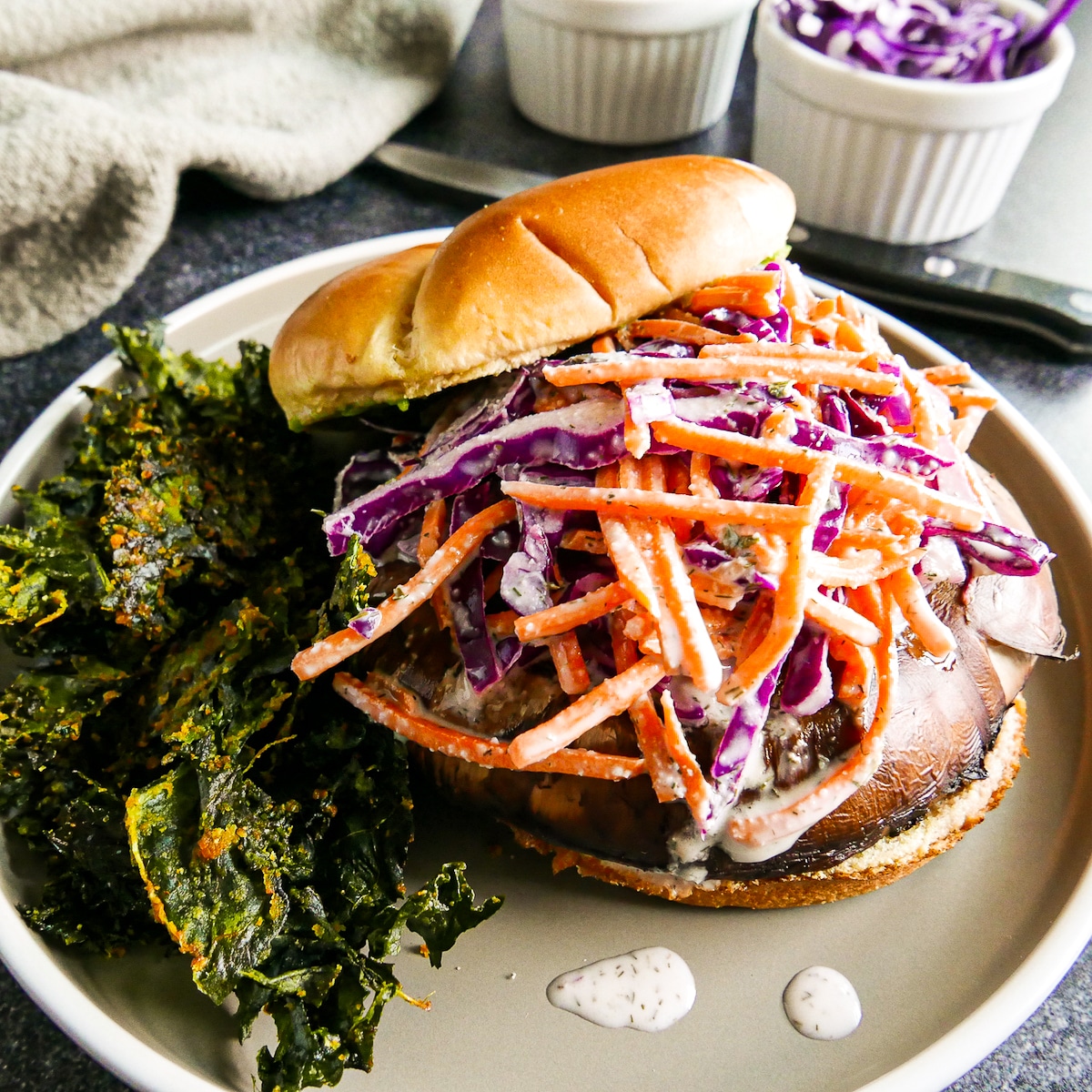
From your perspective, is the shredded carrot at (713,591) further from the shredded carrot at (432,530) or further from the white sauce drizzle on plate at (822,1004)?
the white sauce drizzle on plate at (822,1004)

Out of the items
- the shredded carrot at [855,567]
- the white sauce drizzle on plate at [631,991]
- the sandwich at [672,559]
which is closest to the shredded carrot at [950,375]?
the sandwich at [672,559]

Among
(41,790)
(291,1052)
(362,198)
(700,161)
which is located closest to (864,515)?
(700,161)

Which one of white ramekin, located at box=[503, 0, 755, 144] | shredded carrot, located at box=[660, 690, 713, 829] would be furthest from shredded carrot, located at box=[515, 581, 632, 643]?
white ramekin, located at box=[503, 0, 755, 144]

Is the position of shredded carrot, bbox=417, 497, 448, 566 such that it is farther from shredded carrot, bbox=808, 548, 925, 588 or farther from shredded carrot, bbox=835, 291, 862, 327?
shredded carrot, bbox=835, 291, 862, 327

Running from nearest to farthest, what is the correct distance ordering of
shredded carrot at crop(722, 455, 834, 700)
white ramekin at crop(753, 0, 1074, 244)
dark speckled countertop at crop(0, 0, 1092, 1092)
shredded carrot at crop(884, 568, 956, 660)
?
1. shredded carrot at crop(722, 455, 834, 700)
2. shredded carrot at crop(884, 568, 956, 660)
3. dark speckled countertop at crop(0, 0, 1092, 1092)
4. white ramekin at crop(753, 0, 1074, 244)

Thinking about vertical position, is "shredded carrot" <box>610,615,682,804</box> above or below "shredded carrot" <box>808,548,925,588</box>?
below

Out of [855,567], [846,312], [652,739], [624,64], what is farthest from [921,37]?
[652,739]

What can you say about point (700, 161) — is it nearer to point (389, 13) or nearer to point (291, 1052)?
point (291, 1052)
